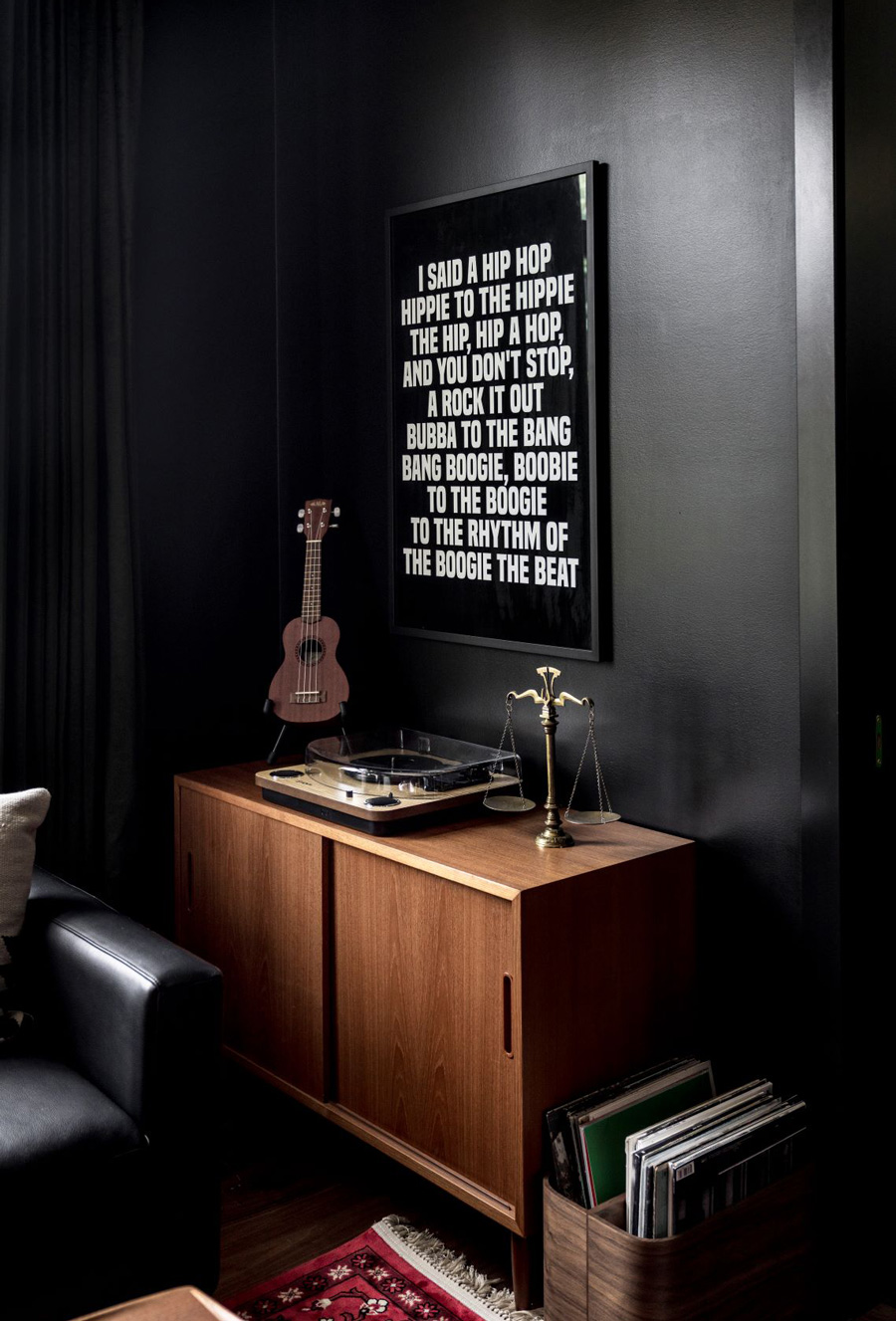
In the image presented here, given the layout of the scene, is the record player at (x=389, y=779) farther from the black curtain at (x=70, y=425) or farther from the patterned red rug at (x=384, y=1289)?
the patterned red rug at (x=384, y=1289)

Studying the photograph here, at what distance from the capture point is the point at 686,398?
84.9 inches

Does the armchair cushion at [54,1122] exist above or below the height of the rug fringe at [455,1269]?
above

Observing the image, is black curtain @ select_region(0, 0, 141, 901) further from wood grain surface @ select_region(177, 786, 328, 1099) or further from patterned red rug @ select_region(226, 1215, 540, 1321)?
patterned red rug @ select_region(226, 1215, 540, 1321)

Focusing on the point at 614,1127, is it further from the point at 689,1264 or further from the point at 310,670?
the point at 310,670

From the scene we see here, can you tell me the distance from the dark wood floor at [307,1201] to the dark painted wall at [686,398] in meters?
0.58

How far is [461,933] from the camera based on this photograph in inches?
80.5

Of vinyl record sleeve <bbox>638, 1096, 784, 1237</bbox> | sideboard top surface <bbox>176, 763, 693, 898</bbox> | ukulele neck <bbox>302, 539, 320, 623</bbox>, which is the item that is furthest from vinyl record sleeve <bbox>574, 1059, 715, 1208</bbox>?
ukulele neck <bbox>302, 539, 320, 623</bbox>

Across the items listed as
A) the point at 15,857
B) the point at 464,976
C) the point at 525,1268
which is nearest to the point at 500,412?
the point at 464,976

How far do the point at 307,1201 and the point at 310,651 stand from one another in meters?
1.12

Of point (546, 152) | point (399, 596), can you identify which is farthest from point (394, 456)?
point (546, 152)

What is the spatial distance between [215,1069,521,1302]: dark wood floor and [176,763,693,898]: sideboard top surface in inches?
20.3

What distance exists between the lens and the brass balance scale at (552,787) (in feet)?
7.09

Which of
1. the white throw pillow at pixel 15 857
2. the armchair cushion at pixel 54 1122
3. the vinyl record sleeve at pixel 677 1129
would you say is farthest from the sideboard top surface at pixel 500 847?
the armchair cushion at pixel 54 1122

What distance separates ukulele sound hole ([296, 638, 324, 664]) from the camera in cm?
272
